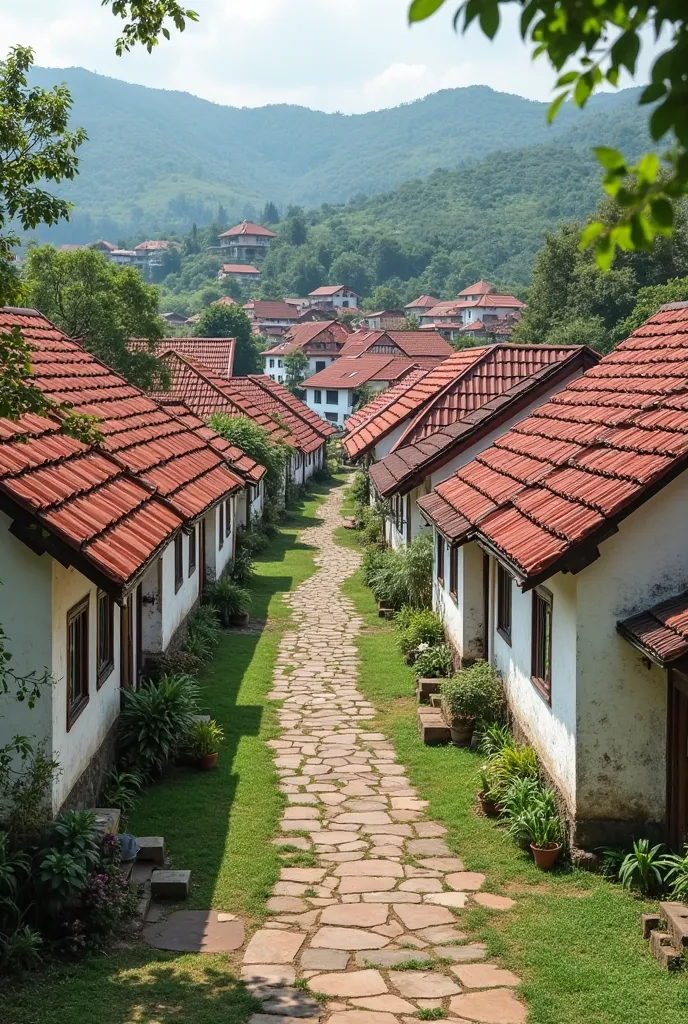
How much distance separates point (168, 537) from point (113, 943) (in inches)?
182

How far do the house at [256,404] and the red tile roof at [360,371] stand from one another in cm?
1289

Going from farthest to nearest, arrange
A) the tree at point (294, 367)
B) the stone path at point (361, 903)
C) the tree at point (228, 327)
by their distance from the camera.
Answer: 1. the tree at point (294, 367)
2. the tree at point (228, 327)
3. the stone path at point (361, 903)

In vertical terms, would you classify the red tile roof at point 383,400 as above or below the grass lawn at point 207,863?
above

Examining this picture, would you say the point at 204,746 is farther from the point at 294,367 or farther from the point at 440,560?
the point at 294,367

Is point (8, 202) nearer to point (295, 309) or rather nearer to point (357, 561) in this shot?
point (357, 561)

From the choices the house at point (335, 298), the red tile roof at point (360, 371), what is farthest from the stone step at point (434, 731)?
the house at point (335, 298)

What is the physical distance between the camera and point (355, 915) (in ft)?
28.3

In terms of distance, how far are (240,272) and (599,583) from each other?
180 metres

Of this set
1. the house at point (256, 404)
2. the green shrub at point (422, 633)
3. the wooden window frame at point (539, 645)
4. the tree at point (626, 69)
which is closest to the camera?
the tree at point (626, 69)

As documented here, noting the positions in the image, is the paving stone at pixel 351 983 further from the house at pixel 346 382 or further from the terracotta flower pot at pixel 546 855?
the house at pixel 346 382

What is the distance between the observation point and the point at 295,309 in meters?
146

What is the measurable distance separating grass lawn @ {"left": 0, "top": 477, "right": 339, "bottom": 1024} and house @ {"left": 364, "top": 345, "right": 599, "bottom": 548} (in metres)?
4.76

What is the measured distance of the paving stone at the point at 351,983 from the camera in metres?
7.30

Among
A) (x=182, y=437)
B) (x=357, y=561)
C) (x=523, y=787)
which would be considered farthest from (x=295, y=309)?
(x=523, y=787)
